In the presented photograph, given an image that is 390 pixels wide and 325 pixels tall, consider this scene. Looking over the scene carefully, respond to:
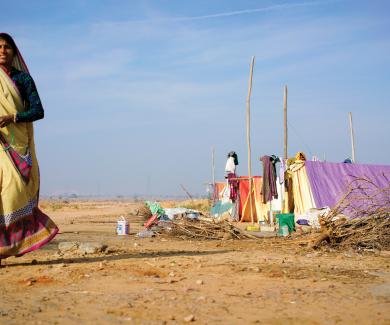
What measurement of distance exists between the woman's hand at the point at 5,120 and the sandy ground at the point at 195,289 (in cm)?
150

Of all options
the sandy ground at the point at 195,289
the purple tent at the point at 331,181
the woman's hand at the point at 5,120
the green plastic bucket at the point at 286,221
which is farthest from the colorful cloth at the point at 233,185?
the woman's hand at the point at 5,120

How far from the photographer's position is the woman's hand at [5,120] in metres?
4.80

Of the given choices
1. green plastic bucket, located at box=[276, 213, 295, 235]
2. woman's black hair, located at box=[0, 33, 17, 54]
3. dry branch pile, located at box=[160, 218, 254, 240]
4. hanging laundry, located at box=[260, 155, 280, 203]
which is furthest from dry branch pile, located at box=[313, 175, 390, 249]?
hanging laundry, located at box=[260, 155, 280, 203]

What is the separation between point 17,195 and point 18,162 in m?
0.35

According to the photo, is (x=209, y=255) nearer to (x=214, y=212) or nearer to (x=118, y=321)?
(x=118, y=321)

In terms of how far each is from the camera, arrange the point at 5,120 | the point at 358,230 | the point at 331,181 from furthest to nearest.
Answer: the point at 331,181, the point at 358,230, the point at 5,120

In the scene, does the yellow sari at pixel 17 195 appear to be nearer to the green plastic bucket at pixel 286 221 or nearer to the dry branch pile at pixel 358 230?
the dry branch pile at pixel 358 230

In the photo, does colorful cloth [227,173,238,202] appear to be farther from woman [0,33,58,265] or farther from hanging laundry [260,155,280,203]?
woman [0,33,58,265]

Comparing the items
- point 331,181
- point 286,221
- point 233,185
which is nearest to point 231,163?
point 233,185

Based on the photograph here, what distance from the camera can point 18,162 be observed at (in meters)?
4.91

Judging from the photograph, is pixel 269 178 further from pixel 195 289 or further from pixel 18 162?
pixel 195 289

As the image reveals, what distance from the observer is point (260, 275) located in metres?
4.55

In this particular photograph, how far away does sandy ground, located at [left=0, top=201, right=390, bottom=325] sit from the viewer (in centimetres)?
311

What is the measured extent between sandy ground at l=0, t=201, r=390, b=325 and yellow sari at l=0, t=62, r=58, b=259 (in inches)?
12.2
